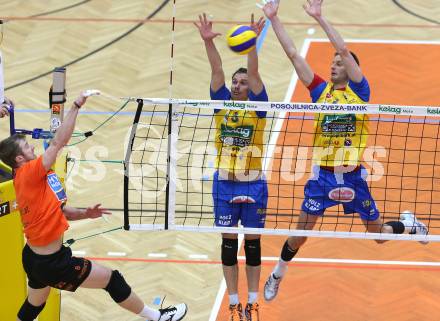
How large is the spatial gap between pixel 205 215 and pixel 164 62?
444cm

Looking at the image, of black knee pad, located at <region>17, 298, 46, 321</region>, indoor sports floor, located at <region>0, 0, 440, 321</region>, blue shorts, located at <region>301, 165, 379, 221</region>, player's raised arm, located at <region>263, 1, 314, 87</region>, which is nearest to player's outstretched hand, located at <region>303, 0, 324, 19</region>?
player's raised arm, located at <region>263, 1, 314, 87</region>

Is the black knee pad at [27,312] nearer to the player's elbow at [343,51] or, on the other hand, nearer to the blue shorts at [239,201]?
the blue shorts at [239,201]

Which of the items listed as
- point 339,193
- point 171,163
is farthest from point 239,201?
point 339,193

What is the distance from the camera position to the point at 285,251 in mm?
10164

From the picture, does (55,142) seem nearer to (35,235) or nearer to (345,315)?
(35,235)

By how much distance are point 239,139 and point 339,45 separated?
1340 millimetres

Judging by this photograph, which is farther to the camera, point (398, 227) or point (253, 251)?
point (398, 227)

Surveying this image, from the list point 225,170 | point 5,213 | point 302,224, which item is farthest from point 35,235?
point 302,224

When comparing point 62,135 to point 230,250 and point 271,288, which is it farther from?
point 271,288

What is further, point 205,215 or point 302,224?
point 205,215

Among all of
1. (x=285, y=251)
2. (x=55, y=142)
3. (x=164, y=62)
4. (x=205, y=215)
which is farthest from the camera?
(x=164, y=62)

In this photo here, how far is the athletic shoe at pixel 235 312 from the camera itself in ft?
32.0

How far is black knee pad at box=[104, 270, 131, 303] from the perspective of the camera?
8.90 metres

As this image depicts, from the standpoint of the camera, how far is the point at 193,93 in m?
14.9
